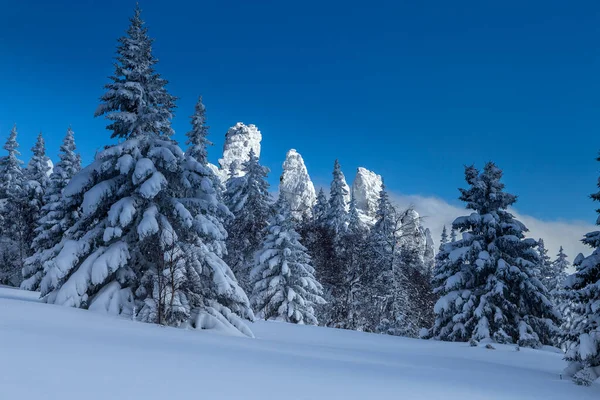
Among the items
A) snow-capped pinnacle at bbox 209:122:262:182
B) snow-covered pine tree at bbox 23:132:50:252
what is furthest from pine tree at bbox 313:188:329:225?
snow-capped pinnacle at bbox 209:122:262:182

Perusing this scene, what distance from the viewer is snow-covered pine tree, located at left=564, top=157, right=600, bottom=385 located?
9.97m

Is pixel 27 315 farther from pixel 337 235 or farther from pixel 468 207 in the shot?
pixel 337 235

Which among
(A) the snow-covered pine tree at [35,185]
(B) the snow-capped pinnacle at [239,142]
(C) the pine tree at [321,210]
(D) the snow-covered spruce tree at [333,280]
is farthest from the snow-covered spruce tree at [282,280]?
(B) the snow-capped pinnacle at [239,142]

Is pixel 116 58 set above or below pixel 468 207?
above

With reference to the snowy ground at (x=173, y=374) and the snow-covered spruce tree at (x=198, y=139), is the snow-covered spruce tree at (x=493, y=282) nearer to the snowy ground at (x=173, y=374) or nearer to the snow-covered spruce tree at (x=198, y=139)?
the snowy ground at (x=173, y=374)

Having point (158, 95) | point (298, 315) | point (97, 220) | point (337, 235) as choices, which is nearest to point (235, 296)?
point (97, 220)

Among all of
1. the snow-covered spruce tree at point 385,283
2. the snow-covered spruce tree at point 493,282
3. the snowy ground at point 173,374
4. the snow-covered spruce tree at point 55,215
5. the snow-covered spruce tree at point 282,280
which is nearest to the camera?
the snowy ground at point 173,374

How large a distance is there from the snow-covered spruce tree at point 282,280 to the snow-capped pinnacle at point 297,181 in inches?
4014

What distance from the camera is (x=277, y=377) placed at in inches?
229

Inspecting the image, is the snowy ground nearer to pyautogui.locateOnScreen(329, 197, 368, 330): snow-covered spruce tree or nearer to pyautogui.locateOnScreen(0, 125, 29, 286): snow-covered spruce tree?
pyautogui.locateOnScreen(329, 197, 368, 330): snow-covered spruce tree

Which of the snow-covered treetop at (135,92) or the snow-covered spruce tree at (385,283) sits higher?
the snow-covered treetop at (135,92)

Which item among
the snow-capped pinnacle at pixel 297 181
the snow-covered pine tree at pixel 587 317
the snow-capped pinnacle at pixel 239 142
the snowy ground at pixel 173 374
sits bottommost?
the snowy ground at pixel 173 374

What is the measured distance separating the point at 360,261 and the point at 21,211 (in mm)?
30368

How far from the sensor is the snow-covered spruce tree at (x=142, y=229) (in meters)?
13.3
